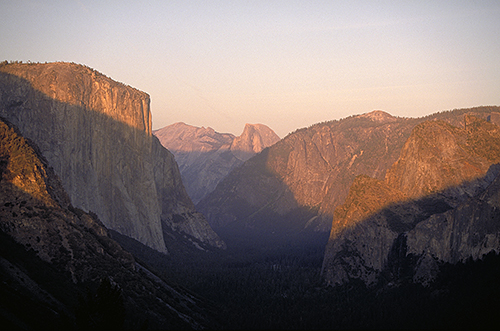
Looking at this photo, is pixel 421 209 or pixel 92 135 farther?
pixel 92 135

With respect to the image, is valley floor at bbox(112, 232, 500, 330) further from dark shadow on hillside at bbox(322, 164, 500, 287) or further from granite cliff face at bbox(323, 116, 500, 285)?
granite cliff face at bbox(323, 116, 500, 285)

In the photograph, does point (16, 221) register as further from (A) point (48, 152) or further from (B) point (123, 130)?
(B) point (123, 130)

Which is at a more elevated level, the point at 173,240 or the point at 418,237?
the point at 418,237

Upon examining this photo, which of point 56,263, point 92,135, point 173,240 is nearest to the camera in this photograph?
point 56,263

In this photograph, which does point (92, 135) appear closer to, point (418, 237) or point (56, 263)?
point (56, 263)

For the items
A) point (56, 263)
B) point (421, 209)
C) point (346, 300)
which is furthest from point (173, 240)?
point (56, 263)

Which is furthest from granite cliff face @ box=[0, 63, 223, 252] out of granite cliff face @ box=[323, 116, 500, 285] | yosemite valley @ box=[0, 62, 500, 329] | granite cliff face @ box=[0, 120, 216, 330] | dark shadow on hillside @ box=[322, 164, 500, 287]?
dark shadow on hillside @ box=[322, 164, 500, 287]
